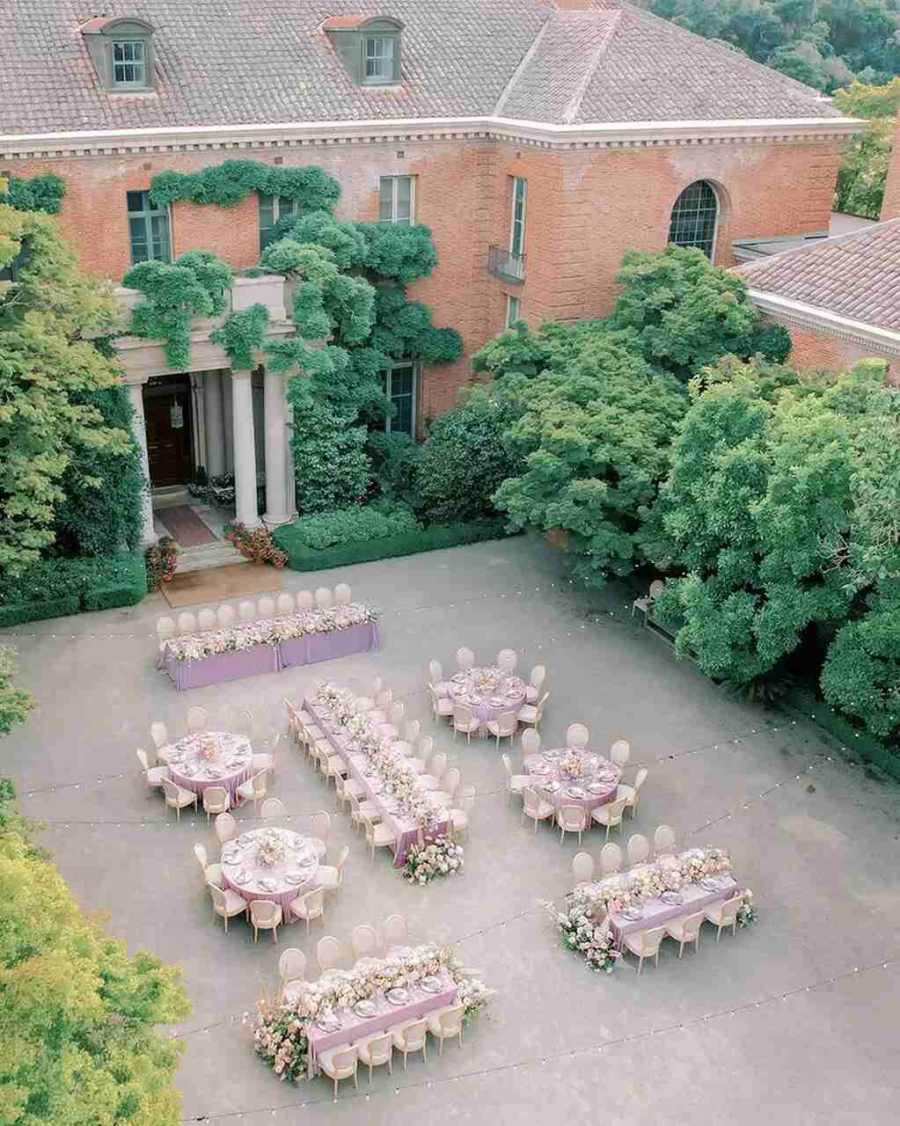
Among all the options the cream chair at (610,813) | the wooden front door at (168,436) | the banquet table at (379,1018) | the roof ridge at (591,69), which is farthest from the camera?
the wooden front door at (168,436)

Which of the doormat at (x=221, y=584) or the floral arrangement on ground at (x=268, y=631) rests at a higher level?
the floral arrangement on ground at (x=268, y=631)

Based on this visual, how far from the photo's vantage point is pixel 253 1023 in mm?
15297

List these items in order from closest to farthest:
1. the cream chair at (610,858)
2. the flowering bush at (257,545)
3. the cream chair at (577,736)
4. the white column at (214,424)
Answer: the cream chair at (610,858) < the cream chair at (577,736) < the flowering bush at (257,545) < the white column at (214,424)

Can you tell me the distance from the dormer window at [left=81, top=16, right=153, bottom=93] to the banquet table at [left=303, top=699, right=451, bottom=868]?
15324mm

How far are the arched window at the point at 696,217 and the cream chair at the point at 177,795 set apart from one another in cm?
1904

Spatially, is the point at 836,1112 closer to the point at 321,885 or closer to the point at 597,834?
the point at 597,834

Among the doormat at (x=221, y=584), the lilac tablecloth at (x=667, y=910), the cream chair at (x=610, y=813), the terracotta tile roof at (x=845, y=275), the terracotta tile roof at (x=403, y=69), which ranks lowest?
the doormat at (x=221, y=584)

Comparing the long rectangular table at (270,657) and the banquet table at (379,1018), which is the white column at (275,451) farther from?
the banquet table at (379,1018)

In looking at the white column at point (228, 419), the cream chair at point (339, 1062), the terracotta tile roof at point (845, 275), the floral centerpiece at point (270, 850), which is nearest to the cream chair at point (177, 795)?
the floral centerpiece at point (270, 850)

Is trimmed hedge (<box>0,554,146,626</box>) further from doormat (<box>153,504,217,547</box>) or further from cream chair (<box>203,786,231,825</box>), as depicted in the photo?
cream chair (<box>203,786,231,825</box>)

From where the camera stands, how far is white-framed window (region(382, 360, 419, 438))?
32125mm

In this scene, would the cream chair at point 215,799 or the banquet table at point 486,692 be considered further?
the banquet table at point 486,692

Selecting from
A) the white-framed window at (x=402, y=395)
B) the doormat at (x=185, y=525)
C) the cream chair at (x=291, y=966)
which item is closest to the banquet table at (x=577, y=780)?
the cream chair at (x=291, y=966)

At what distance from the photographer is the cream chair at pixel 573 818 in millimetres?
19000
